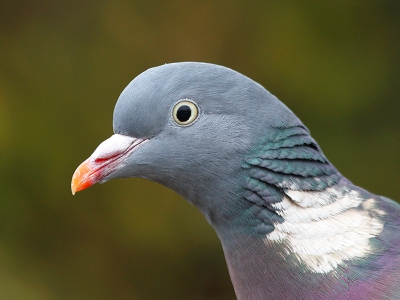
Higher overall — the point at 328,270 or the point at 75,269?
the point at 328,270

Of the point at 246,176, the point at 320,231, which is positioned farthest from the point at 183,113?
the point at 320,231

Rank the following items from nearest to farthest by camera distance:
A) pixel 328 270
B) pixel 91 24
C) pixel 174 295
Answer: pixel 328 270
pixel 91 24
pixel 174 295

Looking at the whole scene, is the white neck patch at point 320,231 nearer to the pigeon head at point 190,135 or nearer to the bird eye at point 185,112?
the pigeon head at point 190,135

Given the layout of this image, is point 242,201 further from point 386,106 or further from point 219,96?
point 386,106

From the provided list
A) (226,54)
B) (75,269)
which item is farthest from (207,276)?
(226,54)

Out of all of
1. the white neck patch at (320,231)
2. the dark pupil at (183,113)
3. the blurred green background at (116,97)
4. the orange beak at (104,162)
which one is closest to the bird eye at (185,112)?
the dark pupil at (183,113)

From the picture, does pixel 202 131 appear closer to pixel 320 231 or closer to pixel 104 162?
pixel 104 162
